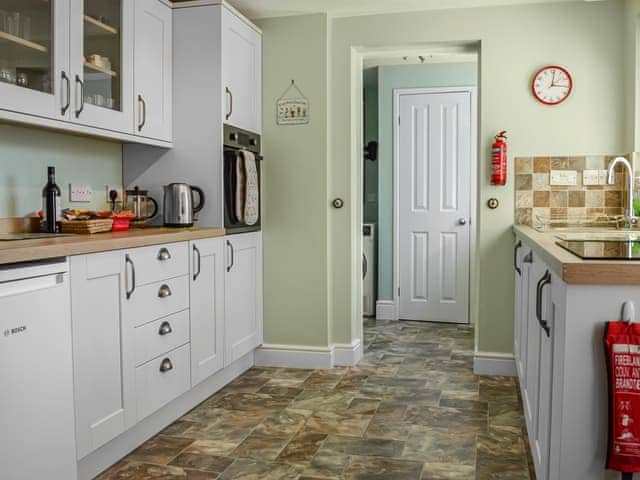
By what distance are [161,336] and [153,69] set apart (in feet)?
4.84

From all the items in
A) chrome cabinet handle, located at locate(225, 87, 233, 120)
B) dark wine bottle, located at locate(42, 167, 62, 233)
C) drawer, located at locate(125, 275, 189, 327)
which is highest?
chrome cabinet handle, located at locate(225, 87, 233, 120)

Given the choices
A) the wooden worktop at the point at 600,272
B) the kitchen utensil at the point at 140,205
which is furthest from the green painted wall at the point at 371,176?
the wooden worktop at the point at 600,272

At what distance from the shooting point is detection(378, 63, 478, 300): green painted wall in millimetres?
5590

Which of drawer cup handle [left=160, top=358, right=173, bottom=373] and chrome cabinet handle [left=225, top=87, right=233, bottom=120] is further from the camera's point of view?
chrome cabinet handle [left=225, top=87, right=233, bottom=120]

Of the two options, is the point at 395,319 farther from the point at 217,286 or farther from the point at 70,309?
the point at 70,309

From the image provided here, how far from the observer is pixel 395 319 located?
5859mm

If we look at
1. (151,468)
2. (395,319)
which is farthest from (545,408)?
(395,319)

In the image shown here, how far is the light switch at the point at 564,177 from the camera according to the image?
3873 mm

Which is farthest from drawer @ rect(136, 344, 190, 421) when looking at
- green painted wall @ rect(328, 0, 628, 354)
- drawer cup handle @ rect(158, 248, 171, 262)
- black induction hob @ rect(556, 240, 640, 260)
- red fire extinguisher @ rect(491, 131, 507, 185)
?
red fire extinguisher @ rect(491, 131, 507, 185)

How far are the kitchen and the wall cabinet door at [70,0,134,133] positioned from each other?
0.04 ft

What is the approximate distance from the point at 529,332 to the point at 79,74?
89.1 inches

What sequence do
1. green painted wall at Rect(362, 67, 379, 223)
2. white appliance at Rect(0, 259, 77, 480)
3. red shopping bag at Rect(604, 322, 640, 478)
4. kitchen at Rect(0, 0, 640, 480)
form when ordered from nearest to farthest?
red shopping bag at Rect(604, 322, 640, 478)
white appliance at Rect(0, 259, 77, 480)
kitchen at Rect(0, 0, 640, 480)
green painted wall at Rect(362, 67, 379, 223)

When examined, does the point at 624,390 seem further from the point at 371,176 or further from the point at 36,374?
the point at 371,176

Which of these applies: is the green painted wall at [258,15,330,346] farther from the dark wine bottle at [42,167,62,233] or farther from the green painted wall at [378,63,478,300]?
the green painted wall at [378,63,478,300]
